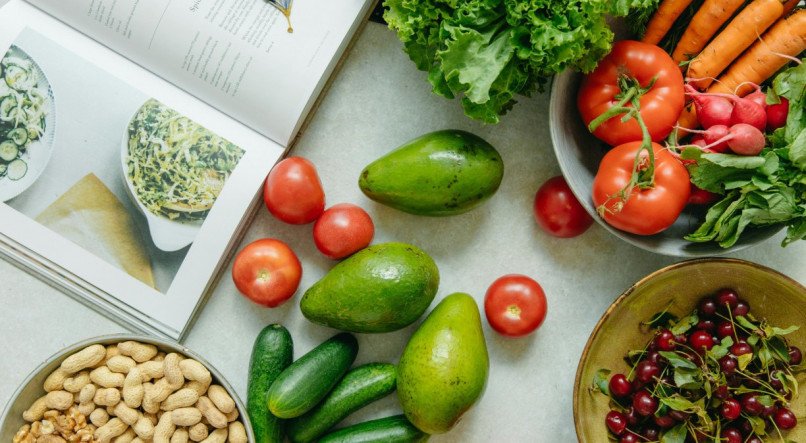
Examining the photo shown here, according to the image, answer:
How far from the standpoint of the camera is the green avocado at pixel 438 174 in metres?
1.01

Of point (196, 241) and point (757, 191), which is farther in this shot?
point (196, 241)

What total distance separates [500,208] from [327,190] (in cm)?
28

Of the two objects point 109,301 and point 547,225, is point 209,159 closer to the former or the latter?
point 109,301

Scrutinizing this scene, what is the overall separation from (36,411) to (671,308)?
0.95m

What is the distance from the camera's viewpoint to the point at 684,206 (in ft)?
3.26

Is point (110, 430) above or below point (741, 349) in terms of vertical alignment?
below

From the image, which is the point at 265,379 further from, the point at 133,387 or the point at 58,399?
the point at 58,399

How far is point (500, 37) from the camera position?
35.3 inches

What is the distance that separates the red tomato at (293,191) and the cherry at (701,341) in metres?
0.59

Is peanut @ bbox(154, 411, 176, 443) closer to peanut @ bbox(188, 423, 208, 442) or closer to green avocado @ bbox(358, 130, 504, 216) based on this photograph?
peanut @ bbox(188, 423, 208, 442)

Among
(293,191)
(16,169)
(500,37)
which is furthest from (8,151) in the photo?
(500,37)

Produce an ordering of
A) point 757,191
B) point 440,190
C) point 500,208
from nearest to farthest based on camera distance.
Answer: point 757,191 < point 440,190 < point 500,208

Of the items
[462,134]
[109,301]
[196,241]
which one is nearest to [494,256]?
[462,134]

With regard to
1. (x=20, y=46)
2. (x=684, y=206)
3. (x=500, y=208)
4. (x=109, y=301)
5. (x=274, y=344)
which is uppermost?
(x=684, y=206)
